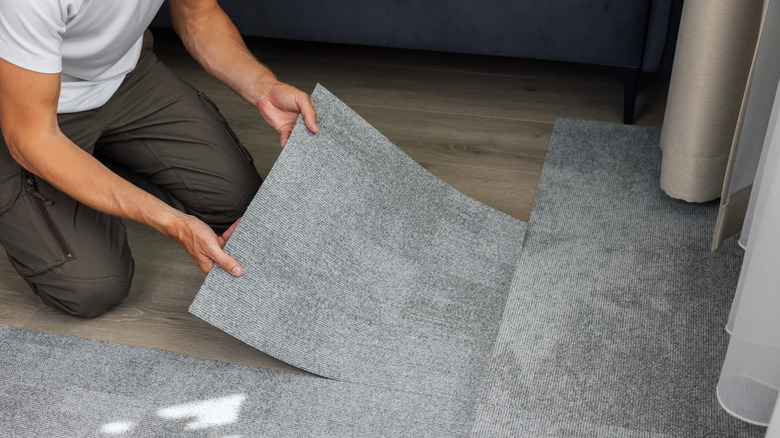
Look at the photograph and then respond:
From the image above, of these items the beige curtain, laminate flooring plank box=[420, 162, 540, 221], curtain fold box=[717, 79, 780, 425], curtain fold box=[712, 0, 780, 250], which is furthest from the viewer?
laminate flooring plank box=[420, 162, 540, 221]

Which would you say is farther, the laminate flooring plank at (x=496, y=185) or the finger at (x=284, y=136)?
the laminate flooring plank at (x=496, y=185)

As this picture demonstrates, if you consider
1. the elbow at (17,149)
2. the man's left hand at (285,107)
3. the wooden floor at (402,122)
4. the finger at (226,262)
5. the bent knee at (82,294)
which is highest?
the elbow at (17,149)

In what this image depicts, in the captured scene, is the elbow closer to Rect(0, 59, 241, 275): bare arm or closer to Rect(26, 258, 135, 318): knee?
Rect(0, 59, 241, 275): bare arm

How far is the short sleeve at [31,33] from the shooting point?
106 cm

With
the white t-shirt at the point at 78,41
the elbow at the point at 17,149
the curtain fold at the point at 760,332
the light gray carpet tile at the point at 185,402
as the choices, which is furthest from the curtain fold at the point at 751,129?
the elbow at the point at 17,149

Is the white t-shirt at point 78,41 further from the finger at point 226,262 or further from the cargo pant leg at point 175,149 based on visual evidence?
the finger at point 226,262

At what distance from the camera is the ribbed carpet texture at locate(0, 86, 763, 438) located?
1175 mm

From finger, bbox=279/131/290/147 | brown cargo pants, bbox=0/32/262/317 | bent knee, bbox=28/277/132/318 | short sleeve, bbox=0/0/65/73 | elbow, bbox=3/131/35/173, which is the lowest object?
bent knee, bbox=28/277/132/318

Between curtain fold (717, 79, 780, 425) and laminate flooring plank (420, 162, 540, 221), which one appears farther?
laminate flooring plank (420, 162, 540, 221)

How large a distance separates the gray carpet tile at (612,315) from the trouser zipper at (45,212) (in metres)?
0.77

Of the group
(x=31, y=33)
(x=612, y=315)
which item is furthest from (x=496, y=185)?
(x=31, y=33)

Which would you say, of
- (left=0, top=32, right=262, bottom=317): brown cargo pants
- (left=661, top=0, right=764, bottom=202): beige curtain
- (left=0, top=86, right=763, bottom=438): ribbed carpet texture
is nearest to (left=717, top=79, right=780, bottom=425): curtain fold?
(left=0, top=86, right=763, bottom=438): ribbed carpet texture

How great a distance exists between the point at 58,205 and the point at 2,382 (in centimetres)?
31

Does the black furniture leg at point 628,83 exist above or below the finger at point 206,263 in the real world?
below
